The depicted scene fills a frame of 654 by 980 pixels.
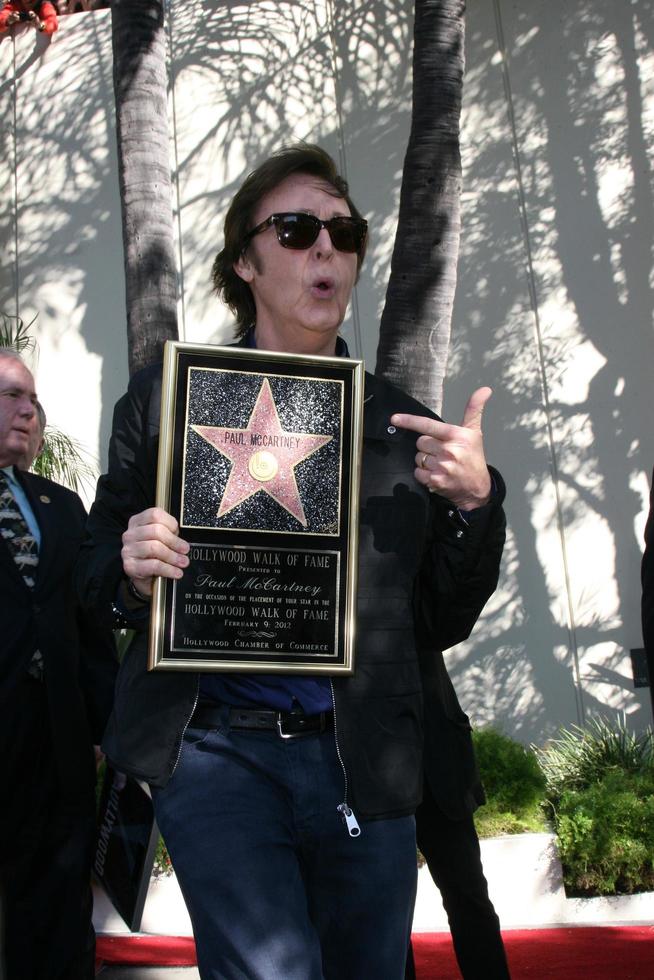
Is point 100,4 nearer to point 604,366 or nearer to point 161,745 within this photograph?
point 604,366

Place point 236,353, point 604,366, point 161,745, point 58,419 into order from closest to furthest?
1. point 161,745
2. point 236,353
3. point 604,366
4. point 58,419

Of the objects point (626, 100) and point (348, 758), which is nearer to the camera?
point (348, 758)

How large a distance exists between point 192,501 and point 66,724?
1.95 meters

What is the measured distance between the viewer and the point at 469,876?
3879mm

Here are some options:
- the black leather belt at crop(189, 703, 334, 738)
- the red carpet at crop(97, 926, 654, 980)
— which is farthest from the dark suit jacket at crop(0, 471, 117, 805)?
the black leather belt at crop(189, 703, 334, 738)

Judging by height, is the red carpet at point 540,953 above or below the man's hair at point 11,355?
below

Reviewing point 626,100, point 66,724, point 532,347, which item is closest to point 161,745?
point 66,724

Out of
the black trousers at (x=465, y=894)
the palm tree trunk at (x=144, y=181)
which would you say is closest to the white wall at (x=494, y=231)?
the palm tree trunk at (x=144, y=181)

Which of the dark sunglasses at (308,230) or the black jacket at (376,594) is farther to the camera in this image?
the dark sunglasses at (308,230)

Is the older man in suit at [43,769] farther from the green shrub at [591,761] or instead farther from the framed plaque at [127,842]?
the green shrub at [591,761]

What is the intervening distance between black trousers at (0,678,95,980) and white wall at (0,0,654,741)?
5.19 meters

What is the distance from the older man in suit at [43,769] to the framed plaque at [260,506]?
1882 mm

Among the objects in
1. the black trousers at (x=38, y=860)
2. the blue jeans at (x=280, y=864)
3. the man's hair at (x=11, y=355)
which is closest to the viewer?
the blue jeans at (x=280, y=864)

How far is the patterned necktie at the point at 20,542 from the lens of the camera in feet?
13.3
